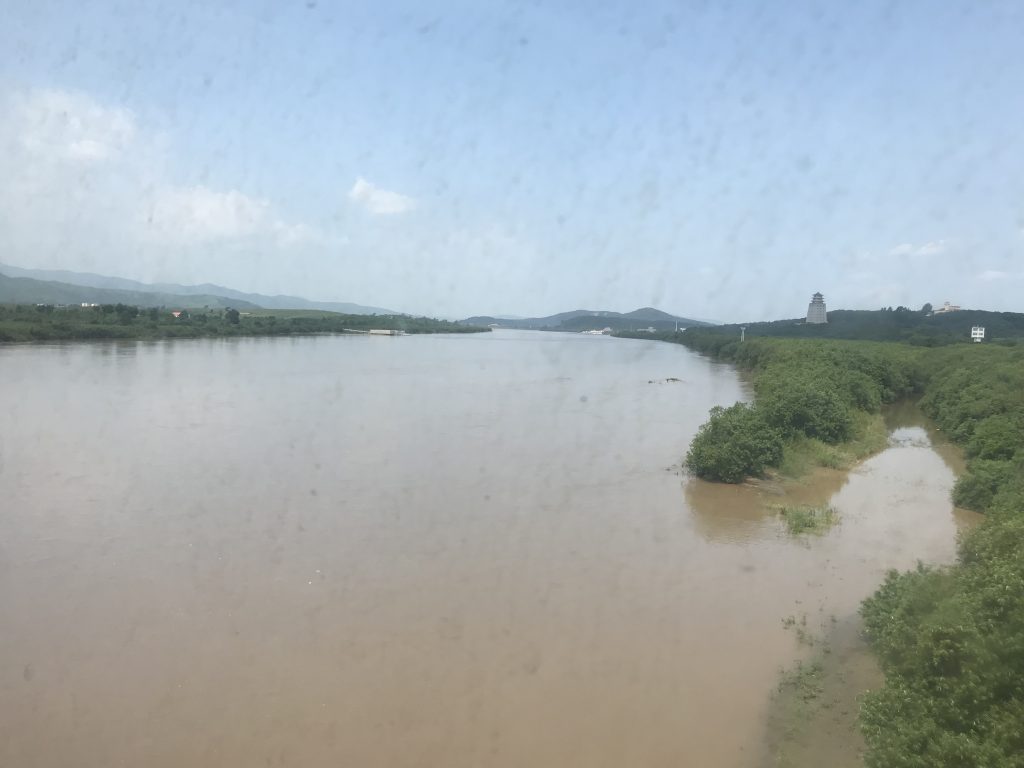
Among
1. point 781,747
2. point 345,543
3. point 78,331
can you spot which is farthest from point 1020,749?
point 78,331

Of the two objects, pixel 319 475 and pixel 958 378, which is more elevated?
pixel 958 378

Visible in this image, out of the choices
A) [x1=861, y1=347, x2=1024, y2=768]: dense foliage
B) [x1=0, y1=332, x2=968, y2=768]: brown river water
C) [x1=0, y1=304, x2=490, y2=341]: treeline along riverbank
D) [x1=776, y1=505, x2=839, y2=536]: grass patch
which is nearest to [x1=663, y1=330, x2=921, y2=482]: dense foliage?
[x1=0, y1=332, x2=968, y2=768]: brown river water

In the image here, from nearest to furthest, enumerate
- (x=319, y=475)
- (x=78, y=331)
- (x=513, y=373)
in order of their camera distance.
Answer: (x=319, y=475) < (x=513, y=373) < (x=78, y=331)

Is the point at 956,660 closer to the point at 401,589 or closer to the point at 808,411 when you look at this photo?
the point at 401,589

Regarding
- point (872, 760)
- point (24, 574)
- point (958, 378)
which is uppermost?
point (958, 378)

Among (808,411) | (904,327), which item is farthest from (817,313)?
(808,411)

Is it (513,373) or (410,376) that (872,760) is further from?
(513,373)

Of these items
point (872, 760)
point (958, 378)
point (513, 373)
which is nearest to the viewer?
point (872, 760)

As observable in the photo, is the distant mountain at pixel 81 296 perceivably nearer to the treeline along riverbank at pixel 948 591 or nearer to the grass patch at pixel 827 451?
the treeline along riverbank at pixel 948 591
